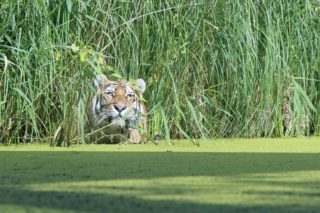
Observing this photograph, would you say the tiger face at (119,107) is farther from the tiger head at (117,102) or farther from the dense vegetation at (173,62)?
the dense vegetation at (173,62)

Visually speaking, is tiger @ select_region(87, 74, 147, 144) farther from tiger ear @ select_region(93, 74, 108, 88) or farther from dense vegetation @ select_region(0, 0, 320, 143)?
dense vegetation @ select_region(0, 0, 320, 143)

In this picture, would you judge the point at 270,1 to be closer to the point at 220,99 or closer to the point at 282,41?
the point at 282,41

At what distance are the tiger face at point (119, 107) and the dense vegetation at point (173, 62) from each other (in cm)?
12

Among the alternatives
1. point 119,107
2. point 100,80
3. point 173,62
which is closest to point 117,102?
point 119,107

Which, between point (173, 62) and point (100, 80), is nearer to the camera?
point (100, 80)

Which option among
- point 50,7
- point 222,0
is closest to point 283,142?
point 222,0

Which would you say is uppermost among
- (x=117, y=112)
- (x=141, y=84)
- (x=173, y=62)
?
(x=173, y=62)

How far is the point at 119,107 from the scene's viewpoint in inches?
193

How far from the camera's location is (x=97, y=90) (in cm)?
493

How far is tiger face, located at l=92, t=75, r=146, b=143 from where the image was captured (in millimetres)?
4844

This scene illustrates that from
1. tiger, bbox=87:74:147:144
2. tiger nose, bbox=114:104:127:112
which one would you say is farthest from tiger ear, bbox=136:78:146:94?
tiger nose, bbox=114:104:127:112

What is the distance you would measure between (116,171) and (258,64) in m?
2.53

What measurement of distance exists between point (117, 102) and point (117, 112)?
0.06 meters

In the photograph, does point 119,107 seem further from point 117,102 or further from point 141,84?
point 141,84
